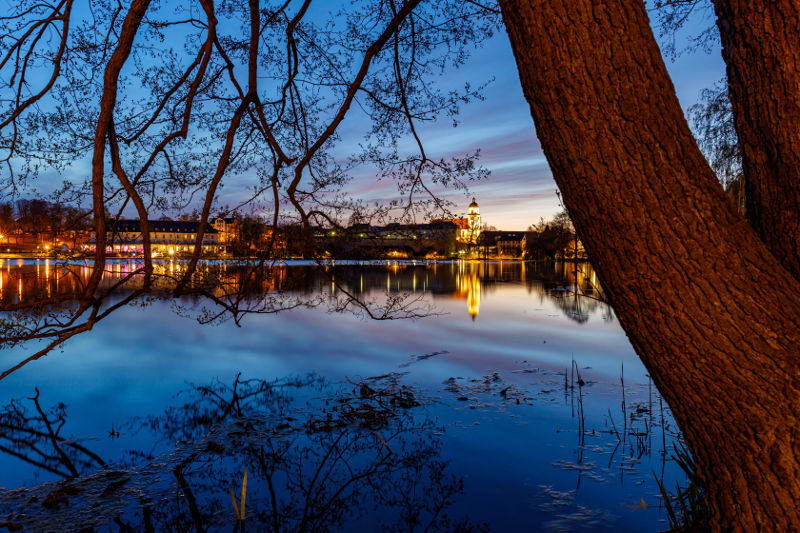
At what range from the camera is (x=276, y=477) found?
5.44m

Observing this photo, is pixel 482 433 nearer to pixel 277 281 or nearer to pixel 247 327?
pixel 277 281

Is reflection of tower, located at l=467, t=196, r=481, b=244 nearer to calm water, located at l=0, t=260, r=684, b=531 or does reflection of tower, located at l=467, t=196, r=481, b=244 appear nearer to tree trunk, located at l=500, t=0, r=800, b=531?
calm water, located at l=0, t=260, r=684, b=531

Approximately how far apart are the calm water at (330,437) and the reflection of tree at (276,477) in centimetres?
2

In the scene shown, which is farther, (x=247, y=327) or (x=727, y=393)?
(x=247, y=327)

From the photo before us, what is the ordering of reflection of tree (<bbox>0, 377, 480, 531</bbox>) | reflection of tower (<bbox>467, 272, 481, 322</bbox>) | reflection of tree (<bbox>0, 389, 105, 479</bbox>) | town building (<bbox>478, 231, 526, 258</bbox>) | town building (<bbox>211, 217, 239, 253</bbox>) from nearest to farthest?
reflection of tree (<bbox>0, 377, 480, 531</bbox>), town building (<bbox>211, 217, 239, 253</bbox>), reflection of tree (<bbox>0, 389, 105, 479</bbox>), reflection of tower (<bbox>467, 272, 481, 322</bbox>), town building (<bbox>478, 231, 526, 258</bbox>)

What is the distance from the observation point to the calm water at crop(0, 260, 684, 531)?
15.5ft

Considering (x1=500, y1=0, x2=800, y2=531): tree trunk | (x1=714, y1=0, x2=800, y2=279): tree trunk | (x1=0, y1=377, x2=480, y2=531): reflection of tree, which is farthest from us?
(x1=0, y1=377, x2=480, y2=531): reflection of tree

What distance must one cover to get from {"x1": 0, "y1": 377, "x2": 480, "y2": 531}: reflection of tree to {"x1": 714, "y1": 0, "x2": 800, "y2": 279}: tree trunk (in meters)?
4.17

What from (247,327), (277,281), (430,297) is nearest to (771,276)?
(277,281)

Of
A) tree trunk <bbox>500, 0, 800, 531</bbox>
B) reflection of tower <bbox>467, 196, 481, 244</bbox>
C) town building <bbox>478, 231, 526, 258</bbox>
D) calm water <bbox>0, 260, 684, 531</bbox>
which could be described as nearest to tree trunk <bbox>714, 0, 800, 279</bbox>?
tree trunk <bbox>500, 0, 800, 531</bbox>

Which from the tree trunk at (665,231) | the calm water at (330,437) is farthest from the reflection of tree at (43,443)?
the tree trunk at (665,231)

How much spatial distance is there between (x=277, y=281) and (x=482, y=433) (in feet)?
11.9

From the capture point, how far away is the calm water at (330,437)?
4.73m

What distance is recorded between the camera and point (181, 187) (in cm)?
465
